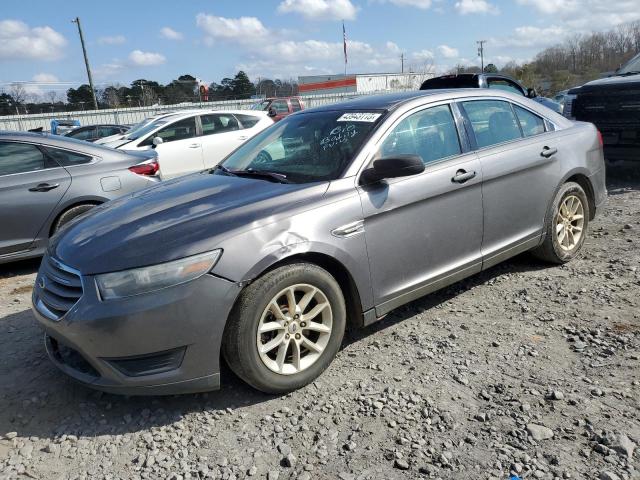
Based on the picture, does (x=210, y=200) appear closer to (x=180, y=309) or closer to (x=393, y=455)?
(x=180, y=309)

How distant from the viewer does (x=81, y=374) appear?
2.85m

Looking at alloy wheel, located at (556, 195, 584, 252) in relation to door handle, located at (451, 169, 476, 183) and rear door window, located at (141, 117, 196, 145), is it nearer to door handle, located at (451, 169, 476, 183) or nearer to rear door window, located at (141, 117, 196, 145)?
door handle, located at (451, 169, 476, 183)

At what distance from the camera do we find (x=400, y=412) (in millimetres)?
2805

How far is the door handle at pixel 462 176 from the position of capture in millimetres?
3742

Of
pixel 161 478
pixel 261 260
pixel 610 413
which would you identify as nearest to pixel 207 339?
pixel 261 260

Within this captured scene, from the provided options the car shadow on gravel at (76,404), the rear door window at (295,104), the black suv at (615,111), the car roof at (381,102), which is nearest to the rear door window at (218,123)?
the black suv at (615,111)

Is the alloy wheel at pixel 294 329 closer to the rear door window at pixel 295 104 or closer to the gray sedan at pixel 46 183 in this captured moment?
the gray sedan at pixel 46 183

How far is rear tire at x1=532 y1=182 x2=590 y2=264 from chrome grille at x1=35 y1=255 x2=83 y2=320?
12.0 feet

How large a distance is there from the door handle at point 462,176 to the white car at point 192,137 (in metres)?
6.54

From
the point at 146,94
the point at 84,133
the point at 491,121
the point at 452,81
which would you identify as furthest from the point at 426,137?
the point at 146,94

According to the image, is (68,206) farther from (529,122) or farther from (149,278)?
(529,122)

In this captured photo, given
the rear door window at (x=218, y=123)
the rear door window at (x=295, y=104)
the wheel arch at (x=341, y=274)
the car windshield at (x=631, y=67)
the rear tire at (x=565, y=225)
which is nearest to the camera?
the wheel arch at (x=341, y=274)

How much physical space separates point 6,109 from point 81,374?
41.2 m

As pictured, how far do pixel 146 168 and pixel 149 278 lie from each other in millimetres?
3855
